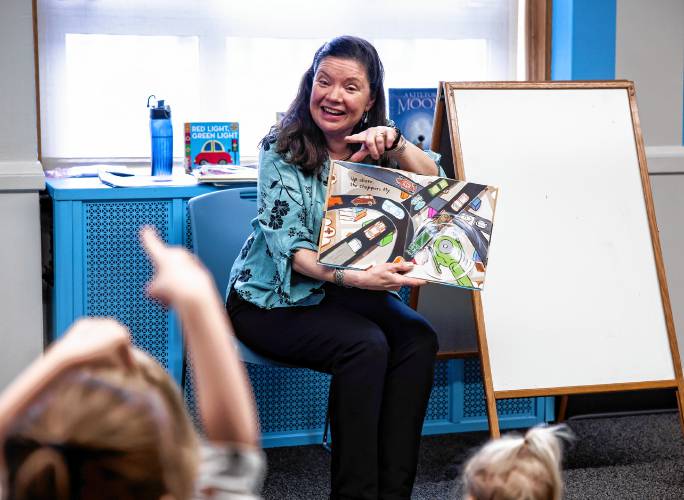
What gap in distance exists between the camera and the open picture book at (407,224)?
2273 mm

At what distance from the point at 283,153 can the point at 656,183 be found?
1.57m

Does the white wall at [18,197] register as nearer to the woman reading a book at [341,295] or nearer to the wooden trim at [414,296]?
the woman reading a book at [341,295]

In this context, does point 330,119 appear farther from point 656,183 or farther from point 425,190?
point 656,183

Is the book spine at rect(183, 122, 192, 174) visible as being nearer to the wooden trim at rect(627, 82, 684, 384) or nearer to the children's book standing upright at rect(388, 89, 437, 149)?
the children's book standing upright at rect(388, 89, 437, 149)

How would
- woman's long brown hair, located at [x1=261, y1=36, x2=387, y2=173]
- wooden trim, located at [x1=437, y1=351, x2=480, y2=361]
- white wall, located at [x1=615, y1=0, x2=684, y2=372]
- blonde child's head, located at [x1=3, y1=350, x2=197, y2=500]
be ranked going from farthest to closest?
white wall, located at [x1=615, y1=0, x2=684, y2=372] → wooden trim, located at [x1=437, y1=351, x2=480, y2=361] → woman's long brown hair, located at [x1=261, y1=36, x2=387, y2=173] → blonde child's head, located at [x1=3, y1=350, x2=197, y2=500]

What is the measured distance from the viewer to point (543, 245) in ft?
8.72

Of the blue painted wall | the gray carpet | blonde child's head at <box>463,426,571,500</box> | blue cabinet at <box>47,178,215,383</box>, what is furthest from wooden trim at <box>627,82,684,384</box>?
blonde child's head at <box>463,426,571,500</box>

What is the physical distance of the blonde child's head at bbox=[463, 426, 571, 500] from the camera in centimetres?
119

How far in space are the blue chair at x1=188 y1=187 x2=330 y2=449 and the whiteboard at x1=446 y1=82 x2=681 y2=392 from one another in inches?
24.7

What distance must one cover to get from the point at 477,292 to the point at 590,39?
118 centimetres

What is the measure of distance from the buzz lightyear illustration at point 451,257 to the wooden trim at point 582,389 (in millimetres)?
424

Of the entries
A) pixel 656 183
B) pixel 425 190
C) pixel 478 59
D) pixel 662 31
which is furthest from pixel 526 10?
pixel 425 190

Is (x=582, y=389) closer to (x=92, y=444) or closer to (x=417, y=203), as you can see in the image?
(x=417, y=203)

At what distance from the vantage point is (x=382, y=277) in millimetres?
2232
